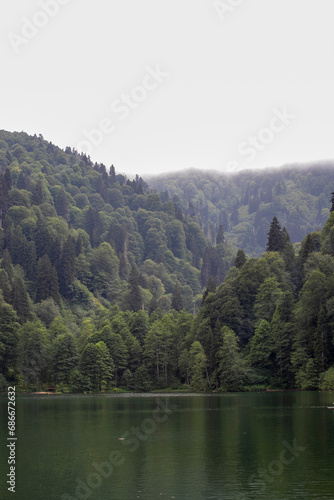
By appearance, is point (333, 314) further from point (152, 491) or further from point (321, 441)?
point (152, 491)

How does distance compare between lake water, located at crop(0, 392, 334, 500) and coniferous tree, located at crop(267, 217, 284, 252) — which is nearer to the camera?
lake water, located at crop(0, 392, 334, 500)

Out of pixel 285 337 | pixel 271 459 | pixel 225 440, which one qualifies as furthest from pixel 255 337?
pixel 271 459

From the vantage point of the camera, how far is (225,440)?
5947 cm

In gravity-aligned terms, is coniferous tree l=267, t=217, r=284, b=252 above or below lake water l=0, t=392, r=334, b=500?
above

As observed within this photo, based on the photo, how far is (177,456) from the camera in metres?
52.4

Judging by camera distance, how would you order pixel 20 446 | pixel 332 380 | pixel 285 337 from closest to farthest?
pixel 20 446 → pixel 332 380 → pixel 285 337

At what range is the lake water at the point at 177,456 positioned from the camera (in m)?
41.0

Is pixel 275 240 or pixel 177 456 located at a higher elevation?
pixel 275 240

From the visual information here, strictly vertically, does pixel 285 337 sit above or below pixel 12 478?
above

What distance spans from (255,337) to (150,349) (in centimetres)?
3783

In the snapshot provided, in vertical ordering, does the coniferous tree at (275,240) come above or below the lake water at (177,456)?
above

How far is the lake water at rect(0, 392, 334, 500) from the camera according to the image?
41.0 metres

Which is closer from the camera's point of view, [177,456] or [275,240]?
[177,456]

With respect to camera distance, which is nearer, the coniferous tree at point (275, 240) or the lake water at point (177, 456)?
the lake water at point (177, 456)
